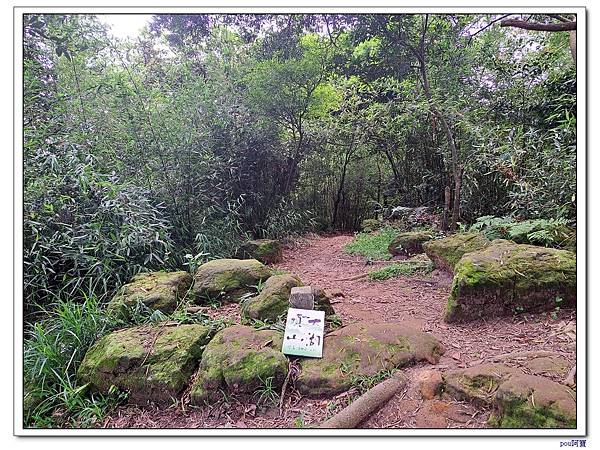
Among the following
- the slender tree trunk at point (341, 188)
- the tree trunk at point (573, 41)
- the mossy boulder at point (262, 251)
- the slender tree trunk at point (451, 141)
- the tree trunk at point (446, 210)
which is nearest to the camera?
the tree trunk at point (573, 41)

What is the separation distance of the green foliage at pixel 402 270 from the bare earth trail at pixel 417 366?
0.21 metres

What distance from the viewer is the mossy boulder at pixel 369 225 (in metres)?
4.12

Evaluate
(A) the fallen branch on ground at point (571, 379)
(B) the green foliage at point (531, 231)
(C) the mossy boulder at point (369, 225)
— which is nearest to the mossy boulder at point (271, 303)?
(A) the fallen branch on ground at point (571, 379)

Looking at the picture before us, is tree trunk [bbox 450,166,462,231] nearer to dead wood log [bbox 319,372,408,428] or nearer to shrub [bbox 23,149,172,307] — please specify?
dead wood log [bbox 319,372,408,428]

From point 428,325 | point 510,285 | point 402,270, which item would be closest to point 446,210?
point 402,270

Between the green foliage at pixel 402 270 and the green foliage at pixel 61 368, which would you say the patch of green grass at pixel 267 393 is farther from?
the green foliage at pixel 402 270

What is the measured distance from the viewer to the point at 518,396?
1155 mm

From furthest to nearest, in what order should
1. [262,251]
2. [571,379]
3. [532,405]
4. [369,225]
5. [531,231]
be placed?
[369,225] → [262,251] → [531,231] → [571,379] → [532,405]

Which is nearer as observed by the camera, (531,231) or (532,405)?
(532,405)

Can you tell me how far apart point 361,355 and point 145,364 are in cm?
94

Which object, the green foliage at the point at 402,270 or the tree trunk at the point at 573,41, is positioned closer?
the tree trunk at the point at 573,41

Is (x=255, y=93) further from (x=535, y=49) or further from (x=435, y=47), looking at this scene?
(x=535, y=49)

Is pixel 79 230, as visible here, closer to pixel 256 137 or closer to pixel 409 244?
pixel 256 137
